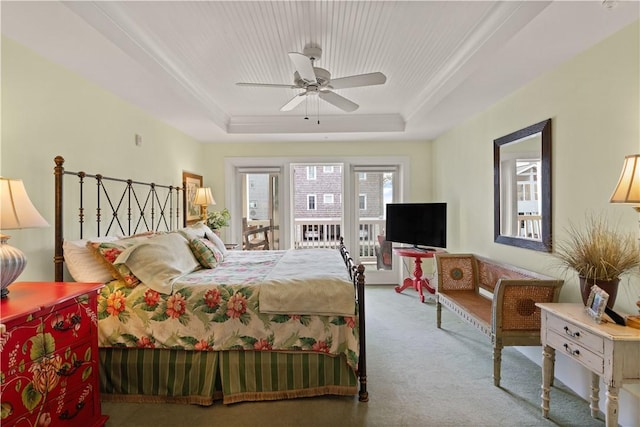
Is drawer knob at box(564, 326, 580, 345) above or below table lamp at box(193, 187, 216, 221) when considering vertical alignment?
below

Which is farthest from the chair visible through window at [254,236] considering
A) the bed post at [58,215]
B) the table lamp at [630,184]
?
the table lamp at [630,184]

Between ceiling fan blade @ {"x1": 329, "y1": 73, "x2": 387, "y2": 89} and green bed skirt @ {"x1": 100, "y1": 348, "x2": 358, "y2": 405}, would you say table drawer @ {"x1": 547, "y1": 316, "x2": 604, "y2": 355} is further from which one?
ceiling fan blade @ {"x1": 329, "y1": 73, "x2": 387, "y2": 89}

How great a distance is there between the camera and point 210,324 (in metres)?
2.15

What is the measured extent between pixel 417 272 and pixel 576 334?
2.88m

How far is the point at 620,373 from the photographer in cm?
157

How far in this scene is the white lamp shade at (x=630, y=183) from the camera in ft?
5.39

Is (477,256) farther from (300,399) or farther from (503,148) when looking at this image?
(300,399)

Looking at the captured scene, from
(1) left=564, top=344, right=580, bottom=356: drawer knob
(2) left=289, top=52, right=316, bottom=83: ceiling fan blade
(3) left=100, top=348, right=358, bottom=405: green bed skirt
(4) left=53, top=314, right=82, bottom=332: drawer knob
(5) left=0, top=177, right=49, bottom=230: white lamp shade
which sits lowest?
(3) left=100, top=348, right=358, bottom=405: green bed skirt

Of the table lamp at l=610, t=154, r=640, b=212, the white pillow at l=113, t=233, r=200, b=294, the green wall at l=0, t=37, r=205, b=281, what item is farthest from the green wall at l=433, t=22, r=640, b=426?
the green wall at l=0, t=37, r=205, b=281

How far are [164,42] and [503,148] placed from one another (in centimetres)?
314

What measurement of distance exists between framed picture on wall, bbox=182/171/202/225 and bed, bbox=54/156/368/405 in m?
2.12

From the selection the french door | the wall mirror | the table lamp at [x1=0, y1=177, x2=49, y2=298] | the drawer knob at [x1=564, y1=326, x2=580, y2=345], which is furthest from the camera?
the french door

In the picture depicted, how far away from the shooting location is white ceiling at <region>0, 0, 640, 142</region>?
1946 millimetres

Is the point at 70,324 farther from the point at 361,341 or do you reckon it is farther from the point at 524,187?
the point at 524,187
